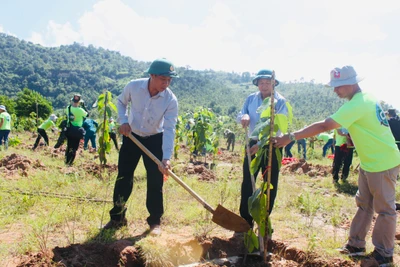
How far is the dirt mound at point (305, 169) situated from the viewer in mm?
8055

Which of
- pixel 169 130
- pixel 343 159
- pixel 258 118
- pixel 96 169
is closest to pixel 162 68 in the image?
pixel 169 130

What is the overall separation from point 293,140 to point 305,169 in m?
6.26

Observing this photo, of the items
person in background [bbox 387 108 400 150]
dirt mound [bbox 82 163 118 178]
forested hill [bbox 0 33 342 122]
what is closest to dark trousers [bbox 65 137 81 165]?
dirt mound [bbox 82 163 118 178]

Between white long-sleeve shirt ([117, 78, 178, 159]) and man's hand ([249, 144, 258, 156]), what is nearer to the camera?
man's hand ([249, 144, 258, 156])

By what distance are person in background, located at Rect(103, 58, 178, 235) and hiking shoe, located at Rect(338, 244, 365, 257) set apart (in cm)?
179

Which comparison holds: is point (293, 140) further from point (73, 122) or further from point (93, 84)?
point (93, 84)

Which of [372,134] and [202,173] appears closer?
[372,134]

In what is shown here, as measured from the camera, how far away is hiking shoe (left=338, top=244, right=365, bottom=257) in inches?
116

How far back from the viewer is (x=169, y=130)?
3.15 m

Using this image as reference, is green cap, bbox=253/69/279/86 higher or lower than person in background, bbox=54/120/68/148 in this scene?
higher

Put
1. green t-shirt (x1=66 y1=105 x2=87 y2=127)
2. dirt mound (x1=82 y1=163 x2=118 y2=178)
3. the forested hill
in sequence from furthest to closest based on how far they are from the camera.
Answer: the forested hill
green t-shirt (x1=66 y1=105 x2=87 y2=127)
dirt mound (x1=82 y1=163 x2=118 y2=178)

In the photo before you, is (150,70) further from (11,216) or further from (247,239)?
(11,216)

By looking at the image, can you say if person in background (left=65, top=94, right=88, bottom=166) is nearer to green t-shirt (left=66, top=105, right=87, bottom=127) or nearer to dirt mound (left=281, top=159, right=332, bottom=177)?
green t-shirt (left=66, top=105, right=87, bottom=127)

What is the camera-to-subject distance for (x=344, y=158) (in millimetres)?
6766
